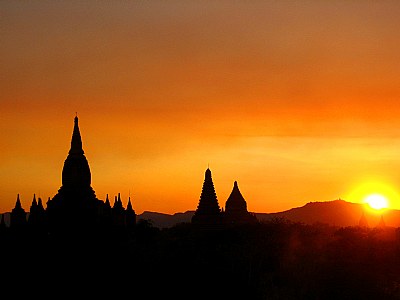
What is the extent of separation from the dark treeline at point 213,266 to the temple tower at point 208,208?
62.5 ft

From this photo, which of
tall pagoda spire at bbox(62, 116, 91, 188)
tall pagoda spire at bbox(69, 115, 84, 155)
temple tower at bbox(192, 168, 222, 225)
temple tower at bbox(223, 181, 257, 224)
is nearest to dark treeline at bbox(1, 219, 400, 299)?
tall pagoda spire at bbox(62, 116, 91, 188)

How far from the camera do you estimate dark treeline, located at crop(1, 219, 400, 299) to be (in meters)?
80.6

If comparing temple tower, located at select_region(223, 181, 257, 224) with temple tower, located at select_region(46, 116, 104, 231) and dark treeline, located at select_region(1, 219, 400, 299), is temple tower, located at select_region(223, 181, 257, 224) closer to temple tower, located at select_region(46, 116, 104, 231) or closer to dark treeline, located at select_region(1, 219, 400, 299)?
temple tower, located at select_region(46, 116, 104, 231)

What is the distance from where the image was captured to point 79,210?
106438 mm

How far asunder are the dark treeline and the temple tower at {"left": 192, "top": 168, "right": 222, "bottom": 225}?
19.0 m

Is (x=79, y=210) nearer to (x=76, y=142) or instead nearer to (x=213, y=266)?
(x=76, y=142)

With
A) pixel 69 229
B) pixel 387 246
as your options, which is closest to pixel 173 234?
pixel 69 229

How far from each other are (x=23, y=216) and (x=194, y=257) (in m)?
32.1

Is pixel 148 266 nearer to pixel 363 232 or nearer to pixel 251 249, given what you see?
pixel 251 249

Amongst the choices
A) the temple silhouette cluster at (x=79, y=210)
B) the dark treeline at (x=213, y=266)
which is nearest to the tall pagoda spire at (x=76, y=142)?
the temple silhouette cluster at (x=79, y=210)

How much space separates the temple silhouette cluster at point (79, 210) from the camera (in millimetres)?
103562

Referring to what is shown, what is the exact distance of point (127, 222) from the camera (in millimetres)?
123375

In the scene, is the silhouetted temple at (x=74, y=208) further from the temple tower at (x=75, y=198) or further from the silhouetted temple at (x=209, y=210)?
the silhouetted temple at (x=209, y=210)

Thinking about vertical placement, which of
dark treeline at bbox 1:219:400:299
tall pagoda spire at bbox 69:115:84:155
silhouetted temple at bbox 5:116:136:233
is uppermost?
tall pagoda spire at bbox 69:115:84:155
